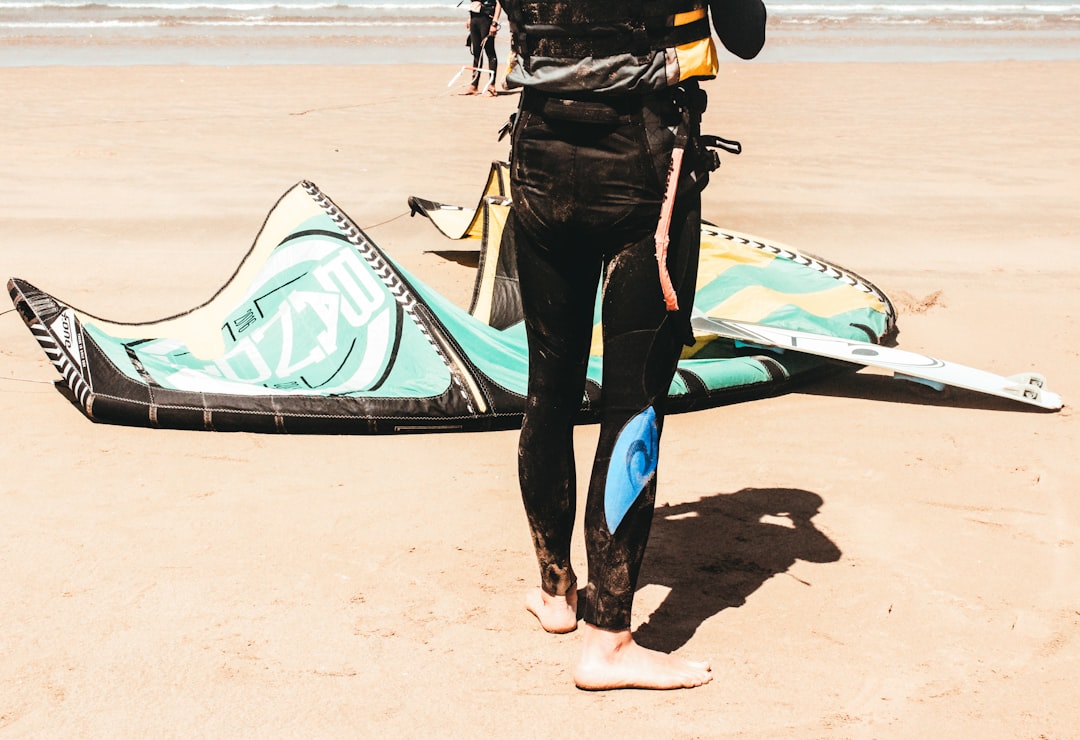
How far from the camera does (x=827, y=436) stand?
15.9 ft

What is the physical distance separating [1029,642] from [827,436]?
1.68m

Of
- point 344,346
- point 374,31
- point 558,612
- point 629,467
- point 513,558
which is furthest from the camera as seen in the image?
point 374,31

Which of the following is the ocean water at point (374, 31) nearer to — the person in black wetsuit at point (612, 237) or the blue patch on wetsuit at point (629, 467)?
the person in black wetsuit at point (612, 237)

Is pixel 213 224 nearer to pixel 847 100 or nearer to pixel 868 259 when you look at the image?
→ pixel 868 259

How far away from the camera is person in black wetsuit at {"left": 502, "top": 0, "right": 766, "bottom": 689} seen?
8.85ft

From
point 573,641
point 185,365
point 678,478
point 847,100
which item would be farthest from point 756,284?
point 847,100

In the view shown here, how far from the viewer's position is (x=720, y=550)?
377cm

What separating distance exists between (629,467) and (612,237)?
0.54 metres

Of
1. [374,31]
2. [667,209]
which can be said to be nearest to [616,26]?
[667,209]

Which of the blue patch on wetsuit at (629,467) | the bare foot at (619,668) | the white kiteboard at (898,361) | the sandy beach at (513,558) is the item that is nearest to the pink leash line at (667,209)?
the blue patch on wetsuit at (629,467)

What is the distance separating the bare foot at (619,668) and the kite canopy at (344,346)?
1.53 meters

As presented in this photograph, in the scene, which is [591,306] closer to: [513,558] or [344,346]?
[513,558]

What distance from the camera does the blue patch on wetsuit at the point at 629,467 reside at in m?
2.89

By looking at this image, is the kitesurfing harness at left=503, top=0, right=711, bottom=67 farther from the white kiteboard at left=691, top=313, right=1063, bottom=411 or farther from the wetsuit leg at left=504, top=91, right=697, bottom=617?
the white kiteboard at left=691, top=313, right=1063, bottom=411
